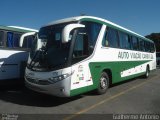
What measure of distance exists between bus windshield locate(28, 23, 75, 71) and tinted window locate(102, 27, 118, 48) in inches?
93.4

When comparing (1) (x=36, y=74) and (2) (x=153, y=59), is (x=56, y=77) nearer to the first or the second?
(1) (x=36, y=74)

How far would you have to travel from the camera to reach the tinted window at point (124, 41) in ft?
41.1

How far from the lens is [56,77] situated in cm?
787

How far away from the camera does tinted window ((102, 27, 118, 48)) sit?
1051 cm

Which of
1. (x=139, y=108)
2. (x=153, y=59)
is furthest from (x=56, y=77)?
(x=153, y=59)

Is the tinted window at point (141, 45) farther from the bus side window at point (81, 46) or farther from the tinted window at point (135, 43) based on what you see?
the bus side window at point (81, 46)

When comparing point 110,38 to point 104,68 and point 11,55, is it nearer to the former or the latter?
point 104,68

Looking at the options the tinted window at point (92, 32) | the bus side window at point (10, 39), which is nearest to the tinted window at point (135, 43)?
the tinted window at point (92, 32)

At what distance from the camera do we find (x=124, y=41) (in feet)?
42.9

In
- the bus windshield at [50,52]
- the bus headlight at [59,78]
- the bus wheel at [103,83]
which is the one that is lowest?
the bus wheel at [103,83]

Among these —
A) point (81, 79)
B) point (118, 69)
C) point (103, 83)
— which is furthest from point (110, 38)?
point (81, 79)

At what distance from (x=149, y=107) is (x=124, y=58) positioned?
16.0ft

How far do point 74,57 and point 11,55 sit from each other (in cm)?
398

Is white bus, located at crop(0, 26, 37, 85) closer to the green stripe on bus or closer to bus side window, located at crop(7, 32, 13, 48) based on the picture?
bus side window, located at crop(7, 32, 13, 48)
